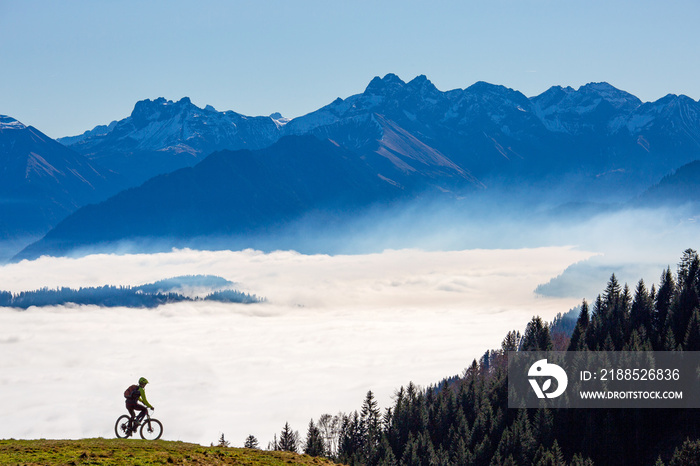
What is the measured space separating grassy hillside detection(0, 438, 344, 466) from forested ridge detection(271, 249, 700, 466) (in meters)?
69.6

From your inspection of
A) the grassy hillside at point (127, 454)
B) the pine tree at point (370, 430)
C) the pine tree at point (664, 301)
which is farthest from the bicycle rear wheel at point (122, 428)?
the pine tree at point (664, 301)

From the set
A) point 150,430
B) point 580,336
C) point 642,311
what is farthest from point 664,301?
point 150,430

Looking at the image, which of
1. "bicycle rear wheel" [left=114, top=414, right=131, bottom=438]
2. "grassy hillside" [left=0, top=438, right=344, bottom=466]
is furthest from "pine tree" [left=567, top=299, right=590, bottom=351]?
"bicycle rear wheel" [left=114, top=414, right=131, bottom=438]

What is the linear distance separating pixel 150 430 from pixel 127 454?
8.38 meters

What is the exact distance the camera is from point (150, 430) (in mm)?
56781

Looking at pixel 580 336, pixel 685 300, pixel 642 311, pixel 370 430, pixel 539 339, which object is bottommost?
pixel 370 430

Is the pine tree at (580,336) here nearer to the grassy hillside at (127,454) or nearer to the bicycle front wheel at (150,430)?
the grassy hillside at (127,454)

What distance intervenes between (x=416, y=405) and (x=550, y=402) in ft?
107

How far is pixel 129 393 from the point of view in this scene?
179 ft

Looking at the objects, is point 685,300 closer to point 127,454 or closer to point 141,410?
point 141,410

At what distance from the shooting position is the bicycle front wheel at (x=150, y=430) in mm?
56250

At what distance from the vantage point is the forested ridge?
121125 millimetres

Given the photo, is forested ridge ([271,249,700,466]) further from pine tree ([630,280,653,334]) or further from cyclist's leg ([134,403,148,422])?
cyclist's leg ([134,403,148,422])

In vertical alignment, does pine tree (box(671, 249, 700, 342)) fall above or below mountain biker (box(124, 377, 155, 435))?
above
